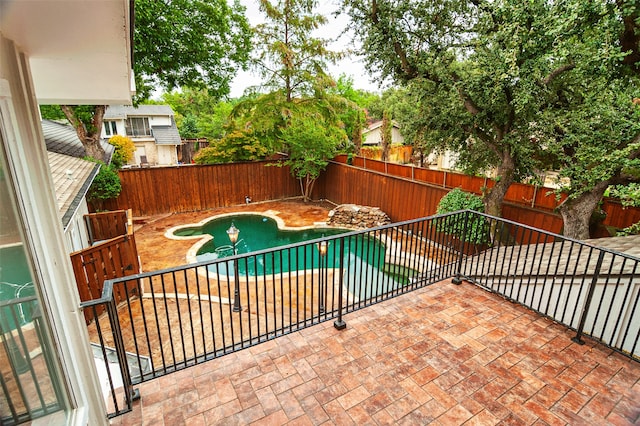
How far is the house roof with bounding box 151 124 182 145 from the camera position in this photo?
2003cm

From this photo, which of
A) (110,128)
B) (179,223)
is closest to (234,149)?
(179,223)

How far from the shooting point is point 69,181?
5.82 m

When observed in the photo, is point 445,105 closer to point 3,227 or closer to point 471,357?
point 471,357

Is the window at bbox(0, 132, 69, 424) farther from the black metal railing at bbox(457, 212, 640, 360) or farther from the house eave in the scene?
the black metal railing at bbox(457, 212, 640, 360)

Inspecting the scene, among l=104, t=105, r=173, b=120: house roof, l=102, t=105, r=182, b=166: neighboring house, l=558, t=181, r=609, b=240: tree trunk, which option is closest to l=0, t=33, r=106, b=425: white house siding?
l=558, t=181, r=609, b=240: tree trunk

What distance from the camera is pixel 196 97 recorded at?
30547 mm

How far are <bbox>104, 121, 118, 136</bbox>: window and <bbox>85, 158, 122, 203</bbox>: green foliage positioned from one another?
40.4 feet

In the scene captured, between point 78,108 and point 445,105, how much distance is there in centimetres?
1041

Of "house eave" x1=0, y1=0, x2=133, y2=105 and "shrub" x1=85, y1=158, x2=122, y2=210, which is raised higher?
"house eave" x1=0, y1=0, x2=133, y2=105

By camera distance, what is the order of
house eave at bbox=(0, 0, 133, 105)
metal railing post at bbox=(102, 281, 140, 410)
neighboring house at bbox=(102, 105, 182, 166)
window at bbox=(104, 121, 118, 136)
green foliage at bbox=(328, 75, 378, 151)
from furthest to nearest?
neighboring house at bbox=(102, 105, 182, 166) < window at bbox=(104, 121, 118, 136) < green foliage at bbox=(328, 75, 378, 151) < metal railing post at bbox=(102, 281, 140, 410) < house eave at bbox=(0, 0, 133, 105)

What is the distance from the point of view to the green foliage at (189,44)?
8.11 m

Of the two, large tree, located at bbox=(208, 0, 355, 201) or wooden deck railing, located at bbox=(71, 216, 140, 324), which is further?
large tree, located at bbox=(208, 0, 355, 201)

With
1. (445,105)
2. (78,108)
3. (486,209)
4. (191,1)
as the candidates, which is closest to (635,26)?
(445,105)

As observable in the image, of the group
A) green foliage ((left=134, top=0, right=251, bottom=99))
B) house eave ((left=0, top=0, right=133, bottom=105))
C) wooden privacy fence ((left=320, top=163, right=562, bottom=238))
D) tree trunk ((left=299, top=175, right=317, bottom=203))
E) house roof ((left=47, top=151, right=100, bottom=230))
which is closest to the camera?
house eave ((left=0, top=0, right=133, bottom=105))
